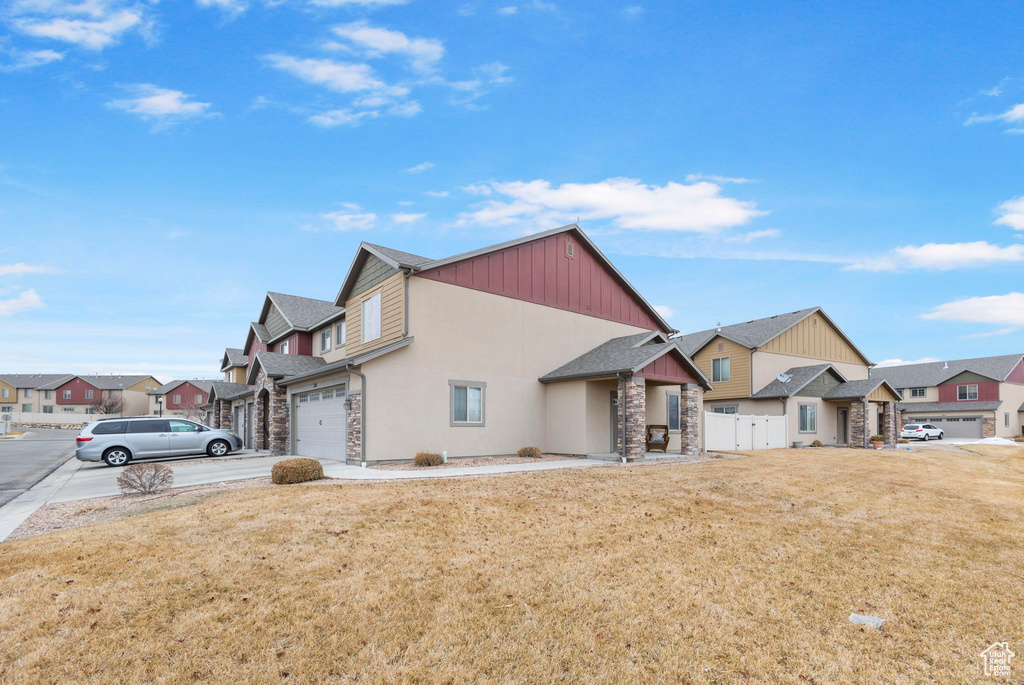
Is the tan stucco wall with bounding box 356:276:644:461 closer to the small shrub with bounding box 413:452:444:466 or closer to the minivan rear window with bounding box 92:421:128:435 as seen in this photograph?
the small shrub with bounding box 413:452:444:466

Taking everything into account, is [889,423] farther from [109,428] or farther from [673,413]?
[109,428]

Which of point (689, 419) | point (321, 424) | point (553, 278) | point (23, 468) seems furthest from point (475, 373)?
point (23, 468)

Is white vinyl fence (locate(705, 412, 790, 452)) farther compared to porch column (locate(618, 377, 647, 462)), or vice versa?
white vinyl fence (locate(705, 412, 790, 452))

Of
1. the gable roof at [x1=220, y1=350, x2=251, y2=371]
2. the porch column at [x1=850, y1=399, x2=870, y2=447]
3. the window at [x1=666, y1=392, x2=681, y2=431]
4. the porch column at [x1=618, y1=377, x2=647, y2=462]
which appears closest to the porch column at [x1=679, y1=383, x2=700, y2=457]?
the window at [x1=666, y1=392, x2=681, y2=431]

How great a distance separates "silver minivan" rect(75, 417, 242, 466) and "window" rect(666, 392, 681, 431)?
1847 centimetres

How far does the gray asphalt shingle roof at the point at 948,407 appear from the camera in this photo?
43500mm

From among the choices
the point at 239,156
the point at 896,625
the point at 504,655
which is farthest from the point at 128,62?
the point at 896,625

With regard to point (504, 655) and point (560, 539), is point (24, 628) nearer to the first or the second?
point (504, 655)

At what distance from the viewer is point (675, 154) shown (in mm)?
17016

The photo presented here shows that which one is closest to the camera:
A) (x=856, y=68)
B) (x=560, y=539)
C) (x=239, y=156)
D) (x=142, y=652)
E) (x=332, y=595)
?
(x=142, y=652)

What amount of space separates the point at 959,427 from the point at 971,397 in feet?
8.82

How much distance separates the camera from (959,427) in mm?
45500

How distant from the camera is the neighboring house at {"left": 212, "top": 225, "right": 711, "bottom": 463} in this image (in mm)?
17000

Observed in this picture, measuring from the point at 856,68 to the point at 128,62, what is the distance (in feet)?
59.3
